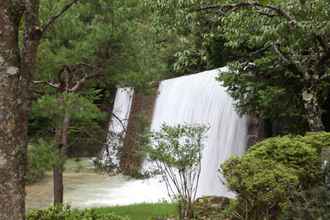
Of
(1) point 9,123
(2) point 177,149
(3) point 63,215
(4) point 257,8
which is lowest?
(3) point 63,215

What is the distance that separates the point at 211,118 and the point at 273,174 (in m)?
7.57

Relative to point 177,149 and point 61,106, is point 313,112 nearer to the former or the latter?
point 177,149

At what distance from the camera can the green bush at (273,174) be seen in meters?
5.22

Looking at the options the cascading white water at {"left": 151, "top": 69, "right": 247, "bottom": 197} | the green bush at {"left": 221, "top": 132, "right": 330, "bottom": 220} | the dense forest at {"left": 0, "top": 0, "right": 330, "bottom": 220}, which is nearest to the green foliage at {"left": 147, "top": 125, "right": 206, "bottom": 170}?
the dense forest at {"left": 0, "top": 0, "right": 330, "bottom": 220}

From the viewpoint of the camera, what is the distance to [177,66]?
9484 mm

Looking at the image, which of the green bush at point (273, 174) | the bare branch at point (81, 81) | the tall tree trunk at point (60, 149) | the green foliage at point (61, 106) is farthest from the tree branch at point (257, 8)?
the tall tree trunk at point (60, 149)

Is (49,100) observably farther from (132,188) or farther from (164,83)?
(164,83)

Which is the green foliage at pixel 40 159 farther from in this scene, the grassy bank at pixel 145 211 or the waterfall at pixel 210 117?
the waterfall at pixel 210 117

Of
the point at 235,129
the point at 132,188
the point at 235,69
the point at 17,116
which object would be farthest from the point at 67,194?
the point at 17,116

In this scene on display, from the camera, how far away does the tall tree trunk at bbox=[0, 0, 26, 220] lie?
9.85 feet

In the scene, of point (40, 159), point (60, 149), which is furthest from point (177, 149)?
point (60, 149)

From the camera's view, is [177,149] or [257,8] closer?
[177,149]

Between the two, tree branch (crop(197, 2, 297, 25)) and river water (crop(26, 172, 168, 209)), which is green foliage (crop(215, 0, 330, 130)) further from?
river water (crop(26, 172, 168, 209))

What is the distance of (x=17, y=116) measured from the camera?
310cm
